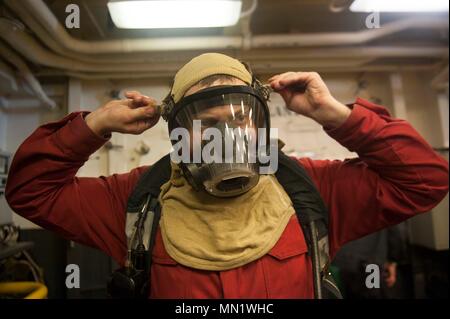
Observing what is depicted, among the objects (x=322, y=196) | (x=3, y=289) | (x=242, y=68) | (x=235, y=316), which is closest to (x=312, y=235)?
(x=322, y=196)

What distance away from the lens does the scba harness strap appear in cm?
52

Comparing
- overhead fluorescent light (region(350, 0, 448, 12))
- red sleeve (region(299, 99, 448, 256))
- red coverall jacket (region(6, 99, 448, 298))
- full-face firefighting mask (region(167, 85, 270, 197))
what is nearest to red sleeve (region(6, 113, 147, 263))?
red coverall jacket (region(6, 99, 448, 298))

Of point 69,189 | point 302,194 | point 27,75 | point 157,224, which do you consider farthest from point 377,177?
point 27,75

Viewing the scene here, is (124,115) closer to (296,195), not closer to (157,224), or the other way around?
(157,224)

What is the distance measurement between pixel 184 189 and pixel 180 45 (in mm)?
328

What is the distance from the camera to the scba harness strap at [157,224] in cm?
52

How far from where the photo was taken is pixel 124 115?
52cm

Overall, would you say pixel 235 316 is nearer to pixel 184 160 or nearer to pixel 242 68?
pixel 184 160

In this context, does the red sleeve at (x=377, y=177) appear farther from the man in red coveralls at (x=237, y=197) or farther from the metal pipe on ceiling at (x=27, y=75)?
the metal pipe on ceiling at (x=27, y=75)

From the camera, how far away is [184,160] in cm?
54

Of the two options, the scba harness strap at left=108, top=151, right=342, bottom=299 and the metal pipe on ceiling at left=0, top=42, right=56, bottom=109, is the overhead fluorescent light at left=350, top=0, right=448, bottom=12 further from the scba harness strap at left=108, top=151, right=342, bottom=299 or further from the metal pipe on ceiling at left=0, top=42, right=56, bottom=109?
the metal pipe on ceiling at left=0, top=42, right=56, bottom=109

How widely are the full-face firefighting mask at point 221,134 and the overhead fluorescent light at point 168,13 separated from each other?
19cm

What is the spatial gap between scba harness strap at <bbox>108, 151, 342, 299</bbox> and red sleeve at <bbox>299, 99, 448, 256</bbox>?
0.06 metres

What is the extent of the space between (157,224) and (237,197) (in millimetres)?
169
